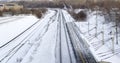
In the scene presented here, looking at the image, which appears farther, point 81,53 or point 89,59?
point 81,53

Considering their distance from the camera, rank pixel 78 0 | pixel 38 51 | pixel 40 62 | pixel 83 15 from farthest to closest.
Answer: pixel 78 0, pixel 83 15, pixel 38 51, pixel 40 62

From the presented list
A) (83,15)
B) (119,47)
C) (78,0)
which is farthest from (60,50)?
(78,0)

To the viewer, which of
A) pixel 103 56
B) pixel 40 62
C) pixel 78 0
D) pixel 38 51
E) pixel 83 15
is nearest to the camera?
pixel 40 62

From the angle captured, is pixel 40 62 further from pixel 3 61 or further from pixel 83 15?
pixel 83 15

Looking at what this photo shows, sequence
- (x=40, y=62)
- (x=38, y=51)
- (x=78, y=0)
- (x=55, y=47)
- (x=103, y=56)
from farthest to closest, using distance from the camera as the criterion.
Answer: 1. (x=78, y=0)
2. (x=55, y=47)
3. (x=38, y=51)
4. (x=103, y=56)
5. (x=40, y=62)

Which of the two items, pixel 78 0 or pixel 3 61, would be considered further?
pixel 78 0

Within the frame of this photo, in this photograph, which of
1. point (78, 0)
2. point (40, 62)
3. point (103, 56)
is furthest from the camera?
point (78, 0)

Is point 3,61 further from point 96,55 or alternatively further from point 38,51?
point 96,55

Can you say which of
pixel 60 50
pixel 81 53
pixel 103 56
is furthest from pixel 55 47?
pixel 103 56
